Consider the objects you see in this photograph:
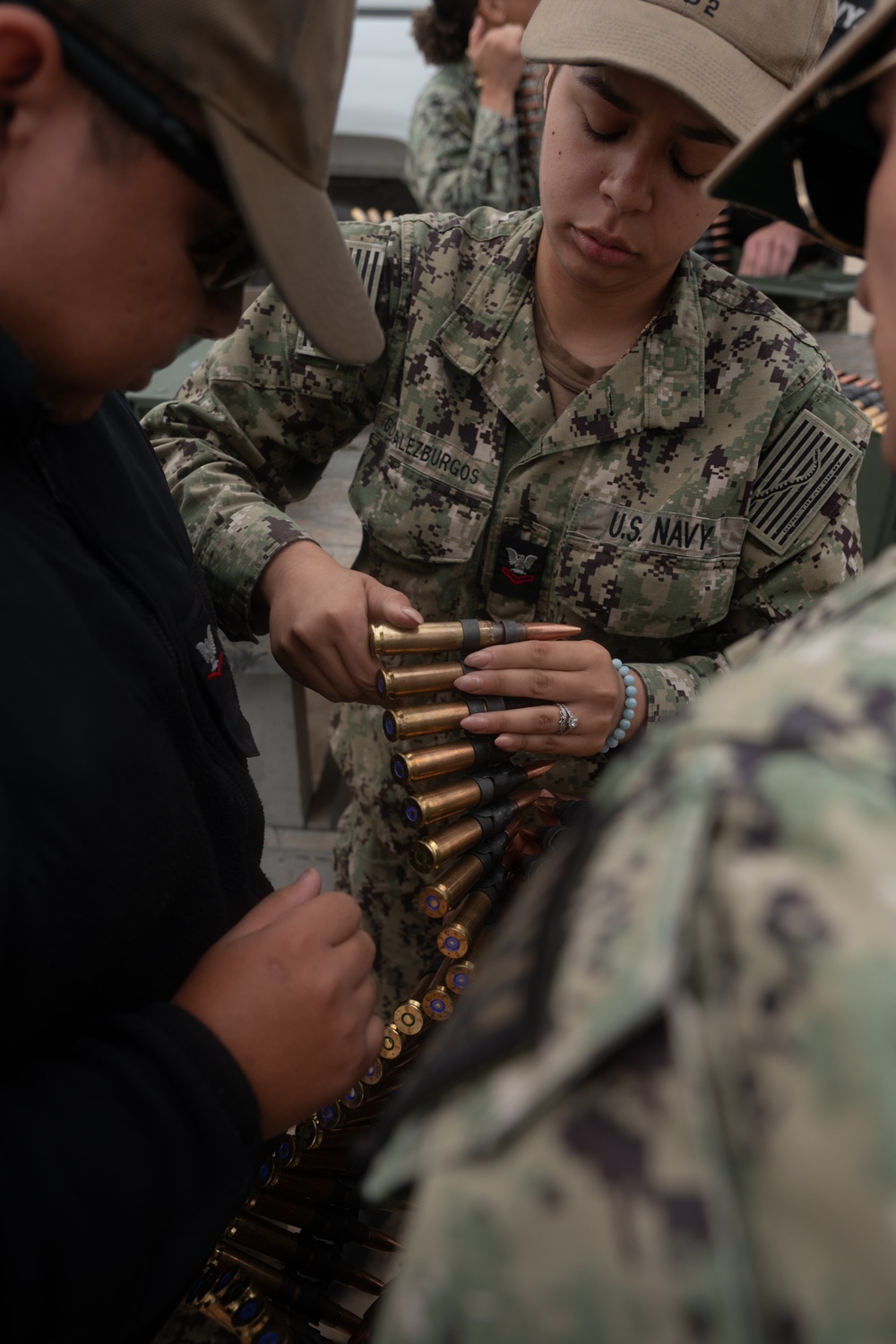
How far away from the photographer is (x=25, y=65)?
2.98 ft

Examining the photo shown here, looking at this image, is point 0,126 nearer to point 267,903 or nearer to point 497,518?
point 267,903

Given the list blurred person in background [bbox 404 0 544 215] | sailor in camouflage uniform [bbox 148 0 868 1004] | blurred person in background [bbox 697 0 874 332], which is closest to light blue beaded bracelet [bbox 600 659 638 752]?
sailor in camouflage uniform [bbox 148 0 868 1004]

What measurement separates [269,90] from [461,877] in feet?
4.49

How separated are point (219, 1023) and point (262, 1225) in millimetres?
826

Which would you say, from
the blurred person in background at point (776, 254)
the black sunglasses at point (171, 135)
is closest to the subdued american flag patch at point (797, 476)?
the black sunglasses at point (171, 135)

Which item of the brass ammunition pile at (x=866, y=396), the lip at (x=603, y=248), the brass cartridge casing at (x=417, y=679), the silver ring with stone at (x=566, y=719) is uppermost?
the lip at (x=603, y=248)

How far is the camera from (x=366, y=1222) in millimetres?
1737

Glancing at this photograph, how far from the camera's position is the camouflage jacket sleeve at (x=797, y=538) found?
208 centimetres

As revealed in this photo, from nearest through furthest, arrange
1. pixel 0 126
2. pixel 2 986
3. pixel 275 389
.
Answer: pixel 0 126, pixel 2 986, pixel 275 389

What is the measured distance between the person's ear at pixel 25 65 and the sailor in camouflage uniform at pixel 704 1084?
34.8 inches

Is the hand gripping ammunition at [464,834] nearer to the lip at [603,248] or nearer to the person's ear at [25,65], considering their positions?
the lip at [603,248]

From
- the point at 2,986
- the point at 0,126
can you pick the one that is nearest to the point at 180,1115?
the point at 2,986

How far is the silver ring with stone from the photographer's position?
1.93 meters

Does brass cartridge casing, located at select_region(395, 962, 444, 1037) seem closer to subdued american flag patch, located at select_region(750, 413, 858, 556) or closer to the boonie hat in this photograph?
subdued american flag patch, located at select_region(750, 413, 858, 556)
